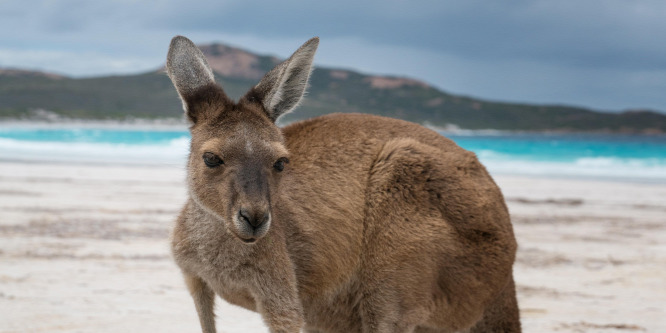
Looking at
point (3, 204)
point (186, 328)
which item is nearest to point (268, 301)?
point (186, 328)

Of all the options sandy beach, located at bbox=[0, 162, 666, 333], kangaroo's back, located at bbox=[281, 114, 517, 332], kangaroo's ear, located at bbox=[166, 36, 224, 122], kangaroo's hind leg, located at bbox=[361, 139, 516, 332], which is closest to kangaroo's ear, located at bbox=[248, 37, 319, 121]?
kangaroo's ear, located at bbox=[166, 36, 224, 122]

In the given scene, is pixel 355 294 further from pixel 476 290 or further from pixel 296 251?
pixel 476 290

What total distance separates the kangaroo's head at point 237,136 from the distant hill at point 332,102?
53.5 m

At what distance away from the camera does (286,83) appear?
3070 mm

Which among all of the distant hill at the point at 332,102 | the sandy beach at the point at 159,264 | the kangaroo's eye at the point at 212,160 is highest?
the kangaroo's eye at the point at 212,160

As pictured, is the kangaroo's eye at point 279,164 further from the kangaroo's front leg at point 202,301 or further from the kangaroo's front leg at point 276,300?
the kangaroo's front leg at point 202,301

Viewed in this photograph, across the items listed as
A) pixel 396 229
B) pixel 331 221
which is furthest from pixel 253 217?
pixel 396 229

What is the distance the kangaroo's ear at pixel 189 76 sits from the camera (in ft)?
9.74

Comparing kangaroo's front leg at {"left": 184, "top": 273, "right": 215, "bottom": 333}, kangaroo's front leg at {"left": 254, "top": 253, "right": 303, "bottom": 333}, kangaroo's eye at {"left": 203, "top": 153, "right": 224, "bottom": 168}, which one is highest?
kangaroo's eye at {"left": 203, "top": 153, "right": 224, "bottom": 168}

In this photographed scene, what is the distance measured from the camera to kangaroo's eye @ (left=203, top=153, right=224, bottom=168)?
2.83 meters

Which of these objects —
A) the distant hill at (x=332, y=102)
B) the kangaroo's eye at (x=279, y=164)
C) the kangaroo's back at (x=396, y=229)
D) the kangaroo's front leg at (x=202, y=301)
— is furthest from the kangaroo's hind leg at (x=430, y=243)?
the distant hill at (x=332, y=102)

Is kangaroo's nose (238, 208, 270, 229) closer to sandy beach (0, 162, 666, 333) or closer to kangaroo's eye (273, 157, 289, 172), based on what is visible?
Answer: kangaroo's eye (273, 157, 289, 172)

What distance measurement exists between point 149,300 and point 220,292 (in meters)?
2.27

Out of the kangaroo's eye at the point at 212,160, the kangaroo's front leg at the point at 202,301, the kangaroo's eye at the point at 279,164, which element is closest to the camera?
the kangaroo's eye at the point at 212,160
